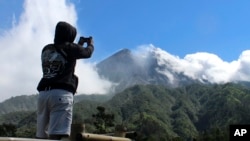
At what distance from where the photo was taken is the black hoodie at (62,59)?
4434mm

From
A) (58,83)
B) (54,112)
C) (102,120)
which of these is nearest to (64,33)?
(58,83)

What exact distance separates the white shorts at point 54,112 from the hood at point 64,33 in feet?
1.91

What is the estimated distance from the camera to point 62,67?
4477mm

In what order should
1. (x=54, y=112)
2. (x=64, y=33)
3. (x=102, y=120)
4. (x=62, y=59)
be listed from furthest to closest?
(x=102, y=120), (x=64, y=33), (x=62, y=59), (x=54, y=112)

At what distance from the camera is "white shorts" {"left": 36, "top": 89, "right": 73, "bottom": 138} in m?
4.14

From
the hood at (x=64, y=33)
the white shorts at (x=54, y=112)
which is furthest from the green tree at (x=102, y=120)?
the white shorts at (x=54, y=112)

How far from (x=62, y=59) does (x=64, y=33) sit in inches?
11.9

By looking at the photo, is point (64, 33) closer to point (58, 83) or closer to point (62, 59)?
point (62, 59)

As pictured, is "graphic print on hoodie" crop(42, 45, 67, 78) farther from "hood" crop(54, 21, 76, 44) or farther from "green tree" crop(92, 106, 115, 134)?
"green tree" crop(92, 106, 115, 134)

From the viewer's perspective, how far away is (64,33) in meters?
4.67

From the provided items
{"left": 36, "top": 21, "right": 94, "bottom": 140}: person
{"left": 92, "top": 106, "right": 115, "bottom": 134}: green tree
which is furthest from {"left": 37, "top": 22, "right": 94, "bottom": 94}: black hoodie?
{"left": 92, "top": 106, "right": 115, "bottom": 134}: green tree

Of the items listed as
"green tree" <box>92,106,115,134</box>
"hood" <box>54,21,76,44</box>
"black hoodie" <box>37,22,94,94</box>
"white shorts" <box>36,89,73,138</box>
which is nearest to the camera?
"white shorts" <box>36,89,73,138</box>

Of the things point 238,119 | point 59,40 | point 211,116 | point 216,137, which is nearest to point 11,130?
point 216,137

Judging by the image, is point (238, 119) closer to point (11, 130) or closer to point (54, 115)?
point (11, 130)
